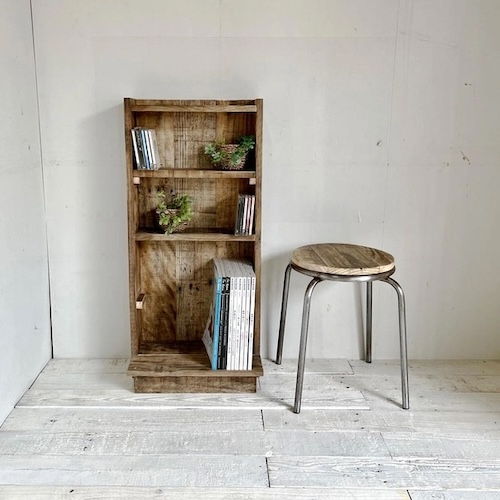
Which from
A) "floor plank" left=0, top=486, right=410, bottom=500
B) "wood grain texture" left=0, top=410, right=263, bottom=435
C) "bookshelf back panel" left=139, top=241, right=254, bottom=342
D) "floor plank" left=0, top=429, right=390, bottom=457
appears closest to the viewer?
"floor plank" left=0, top=486, right=410, bottom=500

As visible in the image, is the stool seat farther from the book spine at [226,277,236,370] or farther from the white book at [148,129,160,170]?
the white book at [148,129,160,170]

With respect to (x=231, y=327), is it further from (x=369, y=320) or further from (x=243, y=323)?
(x=369, y=320)

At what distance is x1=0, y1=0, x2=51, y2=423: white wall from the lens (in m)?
2.03

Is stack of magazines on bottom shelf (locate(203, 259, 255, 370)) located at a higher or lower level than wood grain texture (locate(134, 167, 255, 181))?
lower

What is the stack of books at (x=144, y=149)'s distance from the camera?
86.4 inches

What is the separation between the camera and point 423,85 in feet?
7.81

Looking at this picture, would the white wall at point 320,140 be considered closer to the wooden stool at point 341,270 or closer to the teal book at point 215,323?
the wooden stool at point 341,270

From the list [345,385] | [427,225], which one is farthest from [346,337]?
[427,225]

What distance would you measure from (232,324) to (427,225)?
982mm

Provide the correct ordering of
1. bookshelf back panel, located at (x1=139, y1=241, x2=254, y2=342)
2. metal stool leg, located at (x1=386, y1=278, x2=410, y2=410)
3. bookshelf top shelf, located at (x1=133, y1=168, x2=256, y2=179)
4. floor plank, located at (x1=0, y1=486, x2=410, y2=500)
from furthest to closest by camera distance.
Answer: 1. bookshelf back panel, located at (x1=139, y1=241, x2=254, y2=342)
2. bookshelf top shelf, located at (x1=133, y1=168, x2=256, y2=179)
3. metal stool leg, located at (x1=386, y1=278, x2=410, y2=410)
4. floor plank, located at (x1=0, y1=486, x2=410, y2=500)

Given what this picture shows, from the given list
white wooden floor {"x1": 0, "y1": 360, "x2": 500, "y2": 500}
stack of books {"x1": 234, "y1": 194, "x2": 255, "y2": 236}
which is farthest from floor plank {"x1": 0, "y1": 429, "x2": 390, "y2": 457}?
stack of books {"x1": 234, "y1": 194, "x2": 255, "y2": 236}

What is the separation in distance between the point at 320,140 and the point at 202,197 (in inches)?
22.0

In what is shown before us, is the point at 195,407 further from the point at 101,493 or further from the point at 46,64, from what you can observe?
the point at 46,64

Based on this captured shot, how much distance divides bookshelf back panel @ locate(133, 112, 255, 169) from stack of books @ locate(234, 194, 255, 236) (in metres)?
0.26
